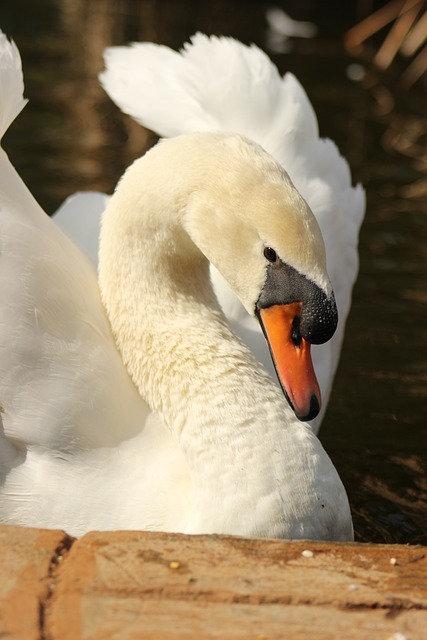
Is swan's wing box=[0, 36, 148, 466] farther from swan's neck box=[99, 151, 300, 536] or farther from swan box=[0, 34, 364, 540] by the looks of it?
swan's neck box=[99, 151, 300, 536]

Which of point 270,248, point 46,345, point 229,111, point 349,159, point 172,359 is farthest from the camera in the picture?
point 349,159

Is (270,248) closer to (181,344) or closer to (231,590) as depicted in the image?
(181,344)

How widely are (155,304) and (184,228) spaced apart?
347 millimetres

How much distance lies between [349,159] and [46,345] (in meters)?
6.69

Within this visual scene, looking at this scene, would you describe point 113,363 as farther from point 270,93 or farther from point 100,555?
point 270,93

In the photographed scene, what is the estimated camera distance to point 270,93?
564 centimetres

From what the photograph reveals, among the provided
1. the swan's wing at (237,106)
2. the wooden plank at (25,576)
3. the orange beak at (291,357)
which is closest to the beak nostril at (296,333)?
the orange beak at (291,357)

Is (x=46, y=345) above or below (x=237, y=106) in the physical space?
below

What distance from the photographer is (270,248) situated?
12.5ft

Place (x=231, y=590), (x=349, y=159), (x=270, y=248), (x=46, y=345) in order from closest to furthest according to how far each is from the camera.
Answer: (x=231, y=590), (x=270, y=248), (x=46, y=345), (x=349, y=159)

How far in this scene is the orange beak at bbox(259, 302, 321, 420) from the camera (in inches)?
151

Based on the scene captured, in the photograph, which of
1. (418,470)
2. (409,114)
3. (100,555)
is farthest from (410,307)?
(409,114)

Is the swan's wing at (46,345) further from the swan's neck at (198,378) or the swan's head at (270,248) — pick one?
the swan's head at (270,248)

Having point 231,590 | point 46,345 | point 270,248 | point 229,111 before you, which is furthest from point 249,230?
point 229,111
